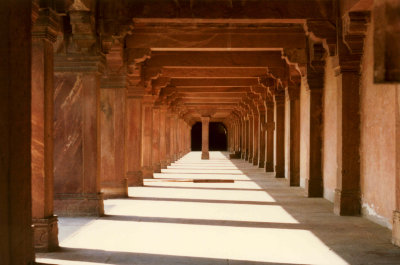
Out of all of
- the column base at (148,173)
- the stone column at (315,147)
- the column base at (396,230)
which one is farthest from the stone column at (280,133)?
the column base at (396,230)

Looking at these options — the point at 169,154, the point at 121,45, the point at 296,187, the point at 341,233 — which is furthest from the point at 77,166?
the point at 169,154

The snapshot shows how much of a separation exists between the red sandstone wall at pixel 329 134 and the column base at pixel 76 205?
15.3 feet

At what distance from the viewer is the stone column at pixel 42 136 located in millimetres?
5551

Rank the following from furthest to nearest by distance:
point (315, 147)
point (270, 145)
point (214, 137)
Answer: point (214, 137) → point (270, 145) → point (315, 147)

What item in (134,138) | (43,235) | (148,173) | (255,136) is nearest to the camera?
(43,235)

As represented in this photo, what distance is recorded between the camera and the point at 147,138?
15695mm

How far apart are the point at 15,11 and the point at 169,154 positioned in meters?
19.7

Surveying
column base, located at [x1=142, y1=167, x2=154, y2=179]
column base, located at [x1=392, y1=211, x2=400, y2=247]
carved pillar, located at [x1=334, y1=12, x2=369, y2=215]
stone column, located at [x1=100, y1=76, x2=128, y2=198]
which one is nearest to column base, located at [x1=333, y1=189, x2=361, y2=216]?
carved pillar, located at [x1=334, y1=12, x2=369, y2=215]

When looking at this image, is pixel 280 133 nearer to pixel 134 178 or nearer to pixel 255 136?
pixel 134 178

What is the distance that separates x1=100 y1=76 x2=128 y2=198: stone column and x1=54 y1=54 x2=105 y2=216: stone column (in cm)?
214

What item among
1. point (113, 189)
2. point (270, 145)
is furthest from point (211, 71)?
point (113, 189)

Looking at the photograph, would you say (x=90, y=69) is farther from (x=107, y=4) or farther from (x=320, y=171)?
(x=320, y=171)

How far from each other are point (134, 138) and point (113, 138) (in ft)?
7.47

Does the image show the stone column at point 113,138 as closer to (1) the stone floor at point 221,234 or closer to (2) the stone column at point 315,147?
(1) the stone floor at point 221,234
